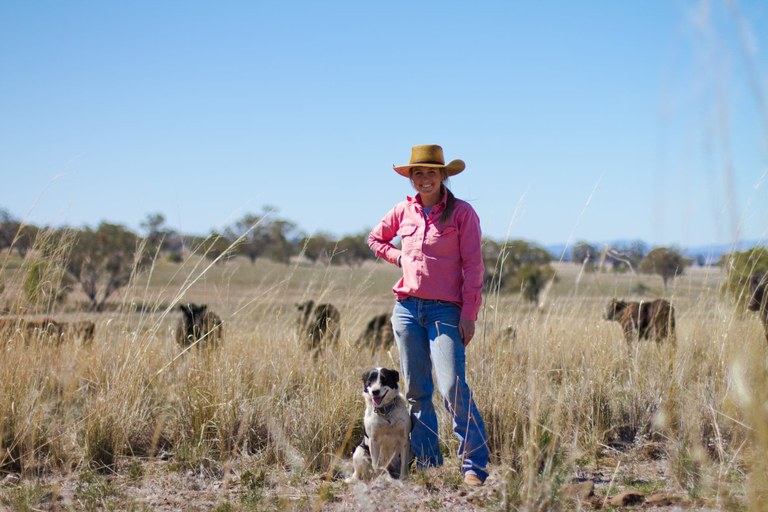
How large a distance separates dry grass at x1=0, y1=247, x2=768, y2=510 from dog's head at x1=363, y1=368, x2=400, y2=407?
1.52 feet

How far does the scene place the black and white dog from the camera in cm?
422

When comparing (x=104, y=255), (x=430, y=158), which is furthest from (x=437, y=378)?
(x=104, y=255)

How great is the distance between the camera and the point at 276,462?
15.6ft

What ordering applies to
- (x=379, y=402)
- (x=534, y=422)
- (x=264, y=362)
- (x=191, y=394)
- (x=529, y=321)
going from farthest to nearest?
(x=529, y=321) < (x=264, y=362) < (x=191, y=394) < (x=379, y=402) < (x=534, y=422)

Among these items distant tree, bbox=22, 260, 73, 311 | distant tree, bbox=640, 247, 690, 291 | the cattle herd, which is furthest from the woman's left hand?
distant tree, bbox=22, 260, 73, 311

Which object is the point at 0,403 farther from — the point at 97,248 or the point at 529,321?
the point at 97,248

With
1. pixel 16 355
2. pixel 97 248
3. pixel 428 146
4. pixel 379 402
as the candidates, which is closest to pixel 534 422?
pixel 379 402

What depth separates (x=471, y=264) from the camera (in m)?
4.25

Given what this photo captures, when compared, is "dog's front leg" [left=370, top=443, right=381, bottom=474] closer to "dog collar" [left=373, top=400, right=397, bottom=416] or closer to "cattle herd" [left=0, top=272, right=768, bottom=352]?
"dog collar" [left=373, top=400, right=397, bottom=416]

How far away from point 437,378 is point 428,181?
125 cm

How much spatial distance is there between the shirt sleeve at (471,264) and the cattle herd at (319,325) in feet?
4.76

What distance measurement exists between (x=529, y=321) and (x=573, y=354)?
0.54 metres

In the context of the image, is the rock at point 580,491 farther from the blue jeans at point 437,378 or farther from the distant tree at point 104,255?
the distant tree at point 104,255

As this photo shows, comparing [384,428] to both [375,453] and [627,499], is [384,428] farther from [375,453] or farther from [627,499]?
A: [627,499]
